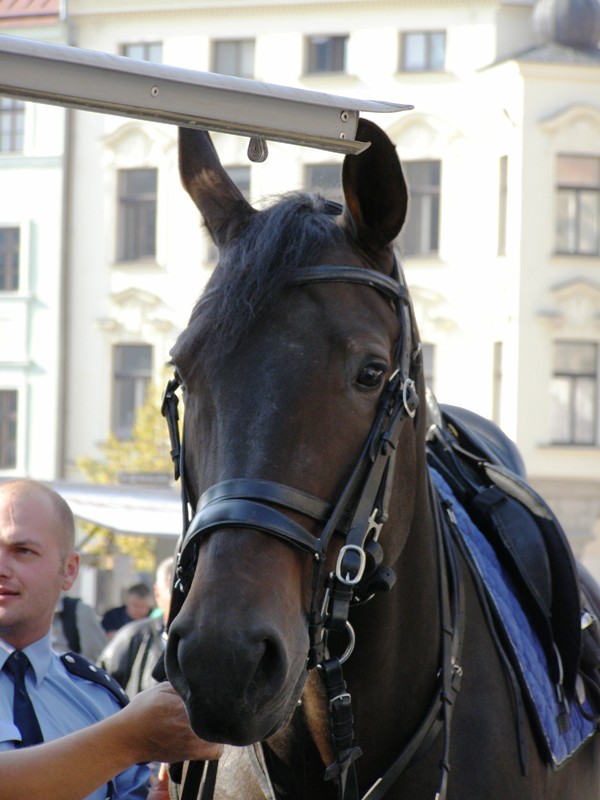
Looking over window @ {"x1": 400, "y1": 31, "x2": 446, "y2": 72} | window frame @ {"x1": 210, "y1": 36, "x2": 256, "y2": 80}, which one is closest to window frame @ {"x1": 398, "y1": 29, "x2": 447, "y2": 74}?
window @ {"x1": 400, "y1": 31, "x2": 446, "y2": 72}

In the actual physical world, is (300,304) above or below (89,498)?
above

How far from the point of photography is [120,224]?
101 feet

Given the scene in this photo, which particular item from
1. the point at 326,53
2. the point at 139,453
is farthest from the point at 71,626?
the point at 326,53

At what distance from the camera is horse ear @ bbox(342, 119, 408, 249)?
2.84 metres

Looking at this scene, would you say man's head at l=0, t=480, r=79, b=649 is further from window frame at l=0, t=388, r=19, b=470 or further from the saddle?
window frame at l=0, t=388, r=19, b=470

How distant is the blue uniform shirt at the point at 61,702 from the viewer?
319cm

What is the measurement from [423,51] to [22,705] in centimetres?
2714

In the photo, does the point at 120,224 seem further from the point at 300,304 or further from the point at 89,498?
the point at 300,304

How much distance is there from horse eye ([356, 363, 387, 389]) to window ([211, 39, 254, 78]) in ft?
91.6

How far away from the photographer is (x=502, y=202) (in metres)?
28.3

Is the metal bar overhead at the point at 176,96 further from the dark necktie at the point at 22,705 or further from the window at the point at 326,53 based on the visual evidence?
the window at the point at 326,53

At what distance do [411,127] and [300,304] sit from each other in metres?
26.7

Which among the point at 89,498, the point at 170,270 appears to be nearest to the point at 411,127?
the point at 170,270

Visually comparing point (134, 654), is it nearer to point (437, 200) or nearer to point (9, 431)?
point (437, 200)
